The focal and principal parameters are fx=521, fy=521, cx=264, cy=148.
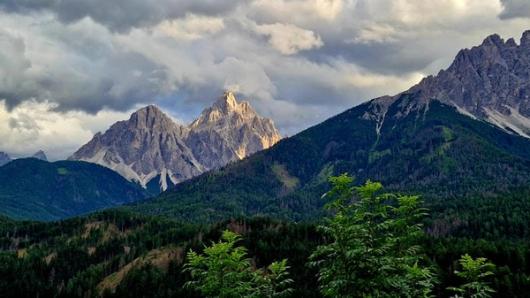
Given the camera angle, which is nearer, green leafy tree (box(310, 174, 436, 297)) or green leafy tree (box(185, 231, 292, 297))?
green leafy tree (box(310, 174, 436, 297))

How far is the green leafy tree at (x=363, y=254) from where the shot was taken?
25922 mm

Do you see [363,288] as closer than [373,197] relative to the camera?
Yes

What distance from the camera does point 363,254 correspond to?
1033 inches

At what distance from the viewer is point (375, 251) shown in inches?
1032

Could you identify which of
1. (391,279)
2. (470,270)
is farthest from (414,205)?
(391,279)

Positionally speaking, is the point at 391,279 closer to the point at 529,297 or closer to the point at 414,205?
the point at 414,205

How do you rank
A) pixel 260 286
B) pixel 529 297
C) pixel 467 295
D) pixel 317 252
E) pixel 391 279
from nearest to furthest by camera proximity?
pixel 391 279, pixel 317 252, pixel 467 295, pixel 260 286, pixel 529 297

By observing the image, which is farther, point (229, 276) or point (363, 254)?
point (229, 276)

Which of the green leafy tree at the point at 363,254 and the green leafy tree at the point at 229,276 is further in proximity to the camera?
the green leafy tree at the point at 229,276

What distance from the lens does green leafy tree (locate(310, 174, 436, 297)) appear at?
25922mm

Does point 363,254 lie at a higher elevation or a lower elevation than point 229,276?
higher

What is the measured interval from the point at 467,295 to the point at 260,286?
12390mm

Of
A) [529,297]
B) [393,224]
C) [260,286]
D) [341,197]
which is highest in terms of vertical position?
[341,197]

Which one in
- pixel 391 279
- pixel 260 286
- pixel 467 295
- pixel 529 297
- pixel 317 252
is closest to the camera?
pixel 391 279
